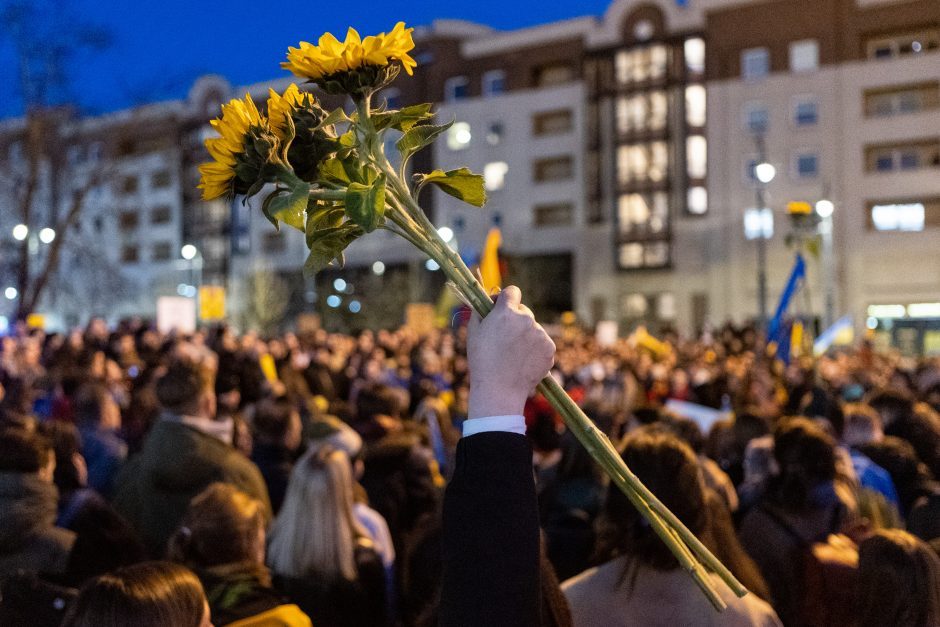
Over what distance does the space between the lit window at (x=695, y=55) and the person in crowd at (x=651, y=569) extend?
1791 inches

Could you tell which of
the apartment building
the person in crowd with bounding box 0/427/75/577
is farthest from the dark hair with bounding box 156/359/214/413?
the apartment building

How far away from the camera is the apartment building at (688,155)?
40938mm

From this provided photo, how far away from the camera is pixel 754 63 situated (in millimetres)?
44062

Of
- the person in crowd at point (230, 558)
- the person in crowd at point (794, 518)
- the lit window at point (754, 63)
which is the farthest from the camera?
the lit window at point (754, 63)

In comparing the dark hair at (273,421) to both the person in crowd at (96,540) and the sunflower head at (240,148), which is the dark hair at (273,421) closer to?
the person in crowd at (96,540)

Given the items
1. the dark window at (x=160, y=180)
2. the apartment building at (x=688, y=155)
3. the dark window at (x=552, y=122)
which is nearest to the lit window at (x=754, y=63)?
the apartment building at (x=688, y=155)

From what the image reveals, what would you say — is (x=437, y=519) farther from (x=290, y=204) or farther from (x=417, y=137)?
(x=290, y=204)

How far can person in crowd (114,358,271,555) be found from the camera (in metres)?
4.25

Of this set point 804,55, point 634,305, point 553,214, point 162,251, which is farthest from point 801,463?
point 162,251

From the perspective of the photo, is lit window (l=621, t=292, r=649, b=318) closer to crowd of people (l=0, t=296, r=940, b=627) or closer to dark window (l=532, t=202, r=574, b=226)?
dark window (l=532, t=202, r=574, b=226)

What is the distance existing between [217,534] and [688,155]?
1753 inches

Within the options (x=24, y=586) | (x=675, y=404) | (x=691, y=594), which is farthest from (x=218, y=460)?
(x=675, y=404)

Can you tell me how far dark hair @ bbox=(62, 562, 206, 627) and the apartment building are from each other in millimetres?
34407

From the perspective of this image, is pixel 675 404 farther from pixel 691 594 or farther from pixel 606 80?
pixel 606 80
